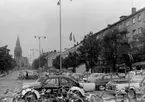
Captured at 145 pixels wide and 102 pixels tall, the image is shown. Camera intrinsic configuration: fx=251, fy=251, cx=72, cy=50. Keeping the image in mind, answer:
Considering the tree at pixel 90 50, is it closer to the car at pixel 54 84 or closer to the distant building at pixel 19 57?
the car at pixel 54 84

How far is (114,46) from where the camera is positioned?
4250 centimetres

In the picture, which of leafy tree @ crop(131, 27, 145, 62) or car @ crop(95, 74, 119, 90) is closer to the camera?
car @ crop(95, 74, 119, 90)

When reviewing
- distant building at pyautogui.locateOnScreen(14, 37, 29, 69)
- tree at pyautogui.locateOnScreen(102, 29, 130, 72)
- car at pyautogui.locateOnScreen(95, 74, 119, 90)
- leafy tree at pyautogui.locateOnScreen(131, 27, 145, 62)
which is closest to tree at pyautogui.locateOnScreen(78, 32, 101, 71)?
tree at pyautogui.locateOnScreen(102, 29, 130, 72)

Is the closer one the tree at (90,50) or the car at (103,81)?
the car at (103,81)

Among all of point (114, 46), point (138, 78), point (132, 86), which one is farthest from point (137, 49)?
point (132, 86)

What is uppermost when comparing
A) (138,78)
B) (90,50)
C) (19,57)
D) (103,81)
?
(19,57)

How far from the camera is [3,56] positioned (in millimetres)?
56031

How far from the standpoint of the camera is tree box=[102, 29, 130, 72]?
42.0 meters

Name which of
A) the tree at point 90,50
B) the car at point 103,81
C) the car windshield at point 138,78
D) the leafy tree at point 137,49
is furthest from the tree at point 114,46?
the car windshield at point 138,78

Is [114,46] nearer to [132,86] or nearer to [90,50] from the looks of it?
[90,50]

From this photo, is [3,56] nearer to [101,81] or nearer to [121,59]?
[121,59]

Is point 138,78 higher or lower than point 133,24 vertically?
lower

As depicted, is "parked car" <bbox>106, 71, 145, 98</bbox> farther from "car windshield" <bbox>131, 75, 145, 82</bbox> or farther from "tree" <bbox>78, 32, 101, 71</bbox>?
"tree" <bbox>78, 32, 101, 71</bbox>

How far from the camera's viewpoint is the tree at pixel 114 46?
41969 millimetres
